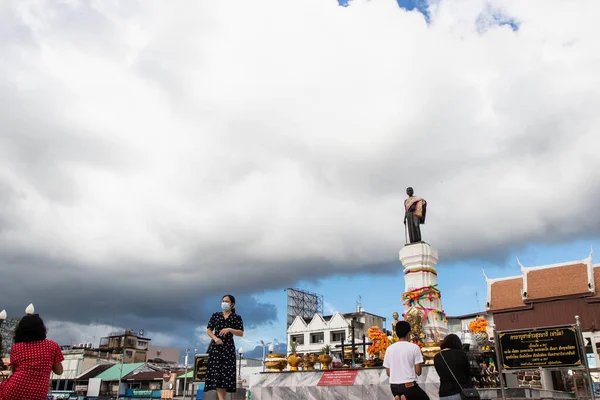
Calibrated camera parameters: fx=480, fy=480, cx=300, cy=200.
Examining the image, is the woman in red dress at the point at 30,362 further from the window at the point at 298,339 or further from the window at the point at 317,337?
the window at the point at 298,339

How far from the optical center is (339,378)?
1366 cm

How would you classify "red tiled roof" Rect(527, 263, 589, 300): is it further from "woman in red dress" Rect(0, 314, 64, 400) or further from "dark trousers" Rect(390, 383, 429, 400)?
"woman in red dress" Rect(0, 314, 64, 400)

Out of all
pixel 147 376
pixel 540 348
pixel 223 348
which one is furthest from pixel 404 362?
pixel 147 376

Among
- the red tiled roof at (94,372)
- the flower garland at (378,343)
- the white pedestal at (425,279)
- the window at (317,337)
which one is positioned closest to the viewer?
the flower garland at (378,343)

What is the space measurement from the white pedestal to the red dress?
13.6 meters

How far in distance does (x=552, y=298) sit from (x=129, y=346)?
5745 cm

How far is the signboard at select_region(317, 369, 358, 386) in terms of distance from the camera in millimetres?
13391

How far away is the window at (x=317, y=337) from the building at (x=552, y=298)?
82.5 ft

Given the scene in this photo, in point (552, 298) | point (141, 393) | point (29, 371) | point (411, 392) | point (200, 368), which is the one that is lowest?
A: point (141, 393)

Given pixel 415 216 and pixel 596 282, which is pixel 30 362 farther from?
pixel 596 282

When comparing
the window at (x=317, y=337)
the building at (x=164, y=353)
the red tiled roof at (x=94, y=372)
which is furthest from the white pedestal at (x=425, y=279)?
the building at (x=164, y=353)

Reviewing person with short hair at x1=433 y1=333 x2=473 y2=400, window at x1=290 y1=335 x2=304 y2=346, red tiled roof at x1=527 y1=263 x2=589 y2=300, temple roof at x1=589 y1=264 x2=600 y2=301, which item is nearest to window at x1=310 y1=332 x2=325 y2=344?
window at x1=290 y1=335 x2=304 y2=346

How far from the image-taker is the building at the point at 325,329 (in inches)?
2466

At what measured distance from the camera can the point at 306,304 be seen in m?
74.6
